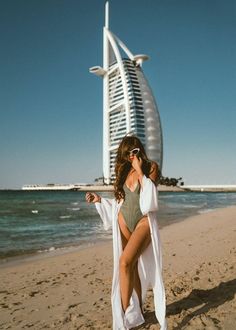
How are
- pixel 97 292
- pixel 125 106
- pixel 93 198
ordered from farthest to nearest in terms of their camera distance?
pixel 125 106, pixel 97 292, pixel 93 198

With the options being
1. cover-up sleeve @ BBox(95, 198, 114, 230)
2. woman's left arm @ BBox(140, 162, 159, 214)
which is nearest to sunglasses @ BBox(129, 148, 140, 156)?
woman's left arm @ BBox(140, 162, 159, 214)

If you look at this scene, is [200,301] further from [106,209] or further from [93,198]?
[93,198]

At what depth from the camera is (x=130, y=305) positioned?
281cm

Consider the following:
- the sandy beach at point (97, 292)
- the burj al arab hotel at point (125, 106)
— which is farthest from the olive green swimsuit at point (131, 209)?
the burj al arab hotel at point (125, 106)

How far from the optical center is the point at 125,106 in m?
98.5

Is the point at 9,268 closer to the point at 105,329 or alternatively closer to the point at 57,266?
the point at 57,266

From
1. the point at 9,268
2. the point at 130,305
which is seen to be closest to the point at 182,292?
the point at 130,305

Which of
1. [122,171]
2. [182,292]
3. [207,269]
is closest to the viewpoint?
[122,171]

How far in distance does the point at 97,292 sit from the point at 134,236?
1.57 metres

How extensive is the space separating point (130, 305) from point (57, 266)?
3.22 m

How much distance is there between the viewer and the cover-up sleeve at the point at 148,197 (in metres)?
2.57

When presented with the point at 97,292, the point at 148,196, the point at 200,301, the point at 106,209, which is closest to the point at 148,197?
the point at 148,196

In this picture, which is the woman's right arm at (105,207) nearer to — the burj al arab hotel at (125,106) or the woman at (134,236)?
the woman at (134,236)

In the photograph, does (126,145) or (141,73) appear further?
(141,73)
